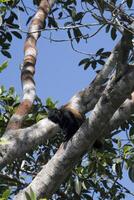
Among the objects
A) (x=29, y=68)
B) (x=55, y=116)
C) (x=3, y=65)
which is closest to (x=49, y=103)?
(x=29, y=68)

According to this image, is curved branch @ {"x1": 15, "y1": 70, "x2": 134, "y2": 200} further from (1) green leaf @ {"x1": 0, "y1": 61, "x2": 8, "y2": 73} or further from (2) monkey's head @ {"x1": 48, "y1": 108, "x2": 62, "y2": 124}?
(2) monkey's head @ {"x1": 48, "y1": 108, "x2": 62, "y2": 124}

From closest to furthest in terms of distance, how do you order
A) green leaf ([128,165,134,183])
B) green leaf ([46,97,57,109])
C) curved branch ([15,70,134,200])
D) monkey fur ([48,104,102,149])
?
1. curved branch ([15,70,134,200])
2. monkey fur ([48,104,102,149])
3. green leaf ([128,165,134,183])
4. green leaf ([46,97,57,109])

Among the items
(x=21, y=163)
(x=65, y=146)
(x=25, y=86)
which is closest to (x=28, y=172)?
(x=21, y=163)

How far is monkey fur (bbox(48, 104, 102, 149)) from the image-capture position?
3830mm

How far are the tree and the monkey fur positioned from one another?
0.18 ft

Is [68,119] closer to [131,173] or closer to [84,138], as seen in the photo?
[131,173]

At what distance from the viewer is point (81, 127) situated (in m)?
3.14

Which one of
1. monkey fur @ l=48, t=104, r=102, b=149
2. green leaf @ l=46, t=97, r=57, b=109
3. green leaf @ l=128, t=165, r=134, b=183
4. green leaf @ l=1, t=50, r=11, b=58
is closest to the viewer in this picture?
monkey fur @ l=48, t=104, r=102, b=149

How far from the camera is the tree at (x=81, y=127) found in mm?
3113

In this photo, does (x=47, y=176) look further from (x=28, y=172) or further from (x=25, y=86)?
(x=28, y=172)

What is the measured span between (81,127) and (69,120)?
76 centimetres

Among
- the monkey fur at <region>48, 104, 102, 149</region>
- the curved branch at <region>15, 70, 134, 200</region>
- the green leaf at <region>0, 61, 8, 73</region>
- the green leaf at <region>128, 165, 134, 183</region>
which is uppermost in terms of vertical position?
the green leaf at <region>0, 61, 8, 73</region>

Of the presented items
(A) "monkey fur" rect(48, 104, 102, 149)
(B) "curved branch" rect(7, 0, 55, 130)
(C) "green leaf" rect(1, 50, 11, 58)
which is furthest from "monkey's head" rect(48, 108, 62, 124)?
(C) "green leaf" rect(1, 50, 11, 58)

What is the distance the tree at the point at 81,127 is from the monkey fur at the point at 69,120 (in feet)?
0.18
